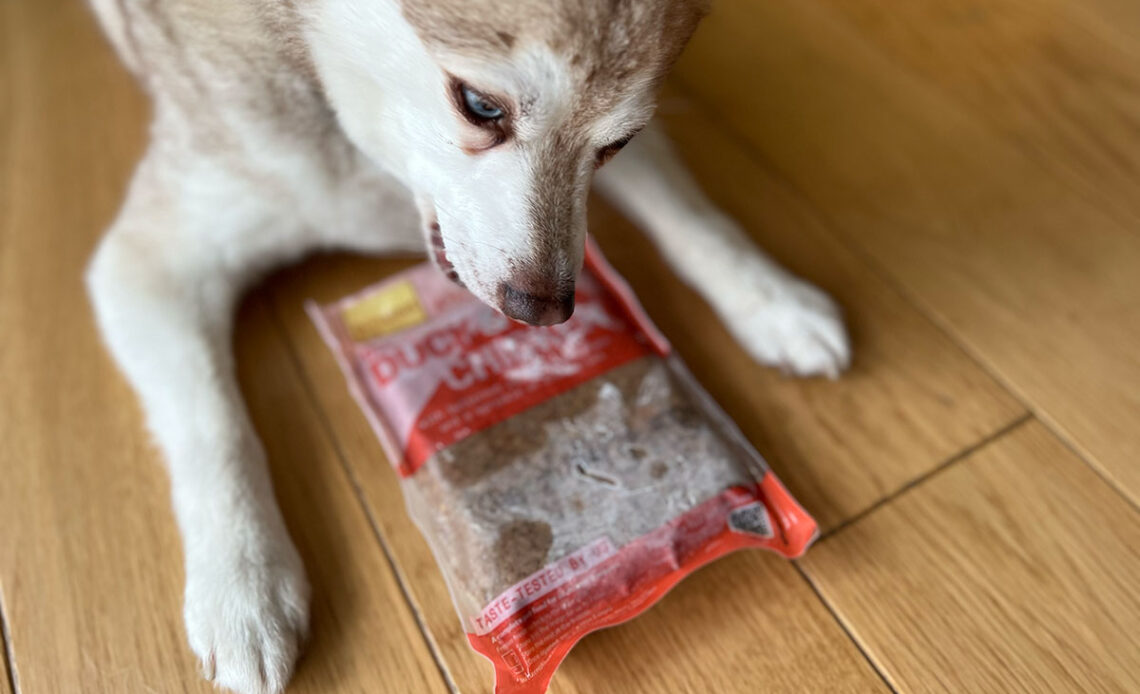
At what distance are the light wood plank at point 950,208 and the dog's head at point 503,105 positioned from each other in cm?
59

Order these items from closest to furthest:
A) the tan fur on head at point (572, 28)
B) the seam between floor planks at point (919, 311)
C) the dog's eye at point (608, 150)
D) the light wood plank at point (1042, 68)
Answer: the tan fur on head at point (572, 28) < the dog's eye at point (608, 150) < the seam between floor planks at point (919, 311) < the light wood plank at point (1042, 68)

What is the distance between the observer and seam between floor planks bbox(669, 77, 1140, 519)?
99 cm

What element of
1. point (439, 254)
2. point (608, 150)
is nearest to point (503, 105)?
point (608, 150)

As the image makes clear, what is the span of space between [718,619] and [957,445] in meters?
0.38

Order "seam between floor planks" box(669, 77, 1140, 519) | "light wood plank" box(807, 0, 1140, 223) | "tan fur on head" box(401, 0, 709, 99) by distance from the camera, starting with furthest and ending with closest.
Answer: "light wood plank" box(807, 0, 1140, 223) → "seam between floor planks" box(669, 77, 1140, 519) → "tan fur on head" box(401, 0, 709, 99)

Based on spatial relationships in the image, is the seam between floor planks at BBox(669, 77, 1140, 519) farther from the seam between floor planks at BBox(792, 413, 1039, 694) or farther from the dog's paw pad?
the dog's paw pad

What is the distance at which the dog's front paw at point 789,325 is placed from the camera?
1.05 m

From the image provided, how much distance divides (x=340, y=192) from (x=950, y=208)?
89 cm

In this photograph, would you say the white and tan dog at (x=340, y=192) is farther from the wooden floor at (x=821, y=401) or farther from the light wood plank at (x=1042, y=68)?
the light wood plank at (x=1042, y=68)

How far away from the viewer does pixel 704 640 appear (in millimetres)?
871

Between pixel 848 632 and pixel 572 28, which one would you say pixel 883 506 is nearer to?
pixel 848 632

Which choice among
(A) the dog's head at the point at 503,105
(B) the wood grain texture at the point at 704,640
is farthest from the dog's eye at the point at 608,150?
(B) the wood grain texture at the point at 704,640

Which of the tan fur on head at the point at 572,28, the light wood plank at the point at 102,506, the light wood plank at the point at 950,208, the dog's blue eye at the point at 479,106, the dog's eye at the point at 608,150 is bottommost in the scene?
the light wood plank at the point at 102,506

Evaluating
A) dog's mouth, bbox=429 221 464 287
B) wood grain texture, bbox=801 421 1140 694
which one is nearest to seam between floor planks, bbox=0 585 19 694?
dog's mouth, bbox=429 221 464 287
